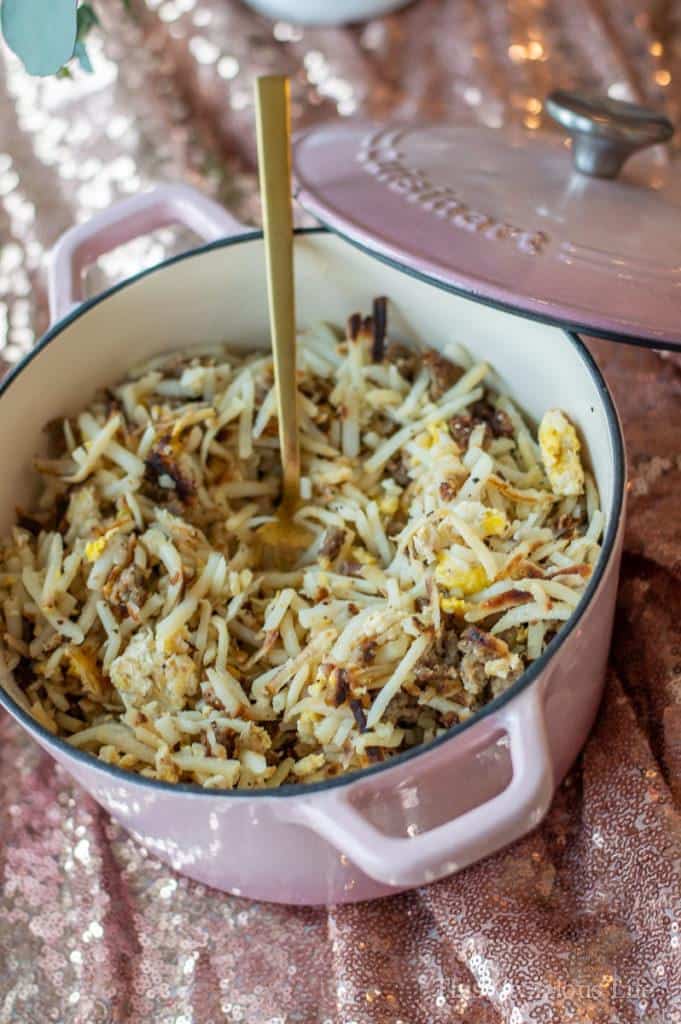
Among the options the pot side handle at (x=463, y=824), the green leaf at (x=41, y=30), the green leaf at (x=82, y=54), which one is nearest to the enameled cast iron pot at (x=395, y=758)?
the pot side handle at (x=463, y=824)

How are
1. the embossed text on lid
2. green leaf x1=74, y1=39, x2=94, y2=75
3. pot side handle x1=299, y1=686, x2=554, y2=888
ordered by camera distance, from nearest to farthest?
pot side handle x1=299, y1=686, x2=554, y2=888
the embossed text on lid
green leaf x1=74, y1=39, x2=94, y2=75

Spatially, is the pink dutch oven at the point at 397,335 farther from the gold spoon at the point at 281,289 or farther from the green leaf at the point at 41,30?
the green leaf at the point at 41,30

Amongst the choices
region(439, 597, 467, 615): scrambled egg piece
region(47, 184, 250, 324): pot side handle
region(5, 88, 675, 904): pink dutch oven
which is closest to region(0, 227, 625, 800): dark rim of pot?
region(5, 88, 675, 904): pink dutch oven

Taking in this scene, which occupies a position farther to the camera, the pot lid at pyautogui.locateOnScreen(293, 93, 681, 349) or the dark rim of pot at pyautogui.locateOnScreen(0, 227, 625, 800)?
the pot lid at pyautogui.locateOnScreen(293, 93, 681, 349)

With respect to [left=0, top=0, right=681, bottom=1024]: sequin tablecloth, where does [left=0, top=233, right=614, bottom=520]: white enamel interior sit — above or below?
above

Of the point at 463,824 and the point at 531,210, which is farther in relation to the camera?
the point at 531,210

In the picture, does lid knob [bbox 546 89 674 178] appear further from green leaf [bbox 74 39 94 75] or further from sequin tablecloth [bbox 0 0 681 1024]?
green leaf [bbox 74 39 94 75]

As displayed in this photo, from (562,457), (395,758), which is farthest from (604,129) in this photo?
(395,758)

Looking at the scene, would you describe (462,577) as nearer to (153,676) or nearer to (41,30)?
(153,676)
